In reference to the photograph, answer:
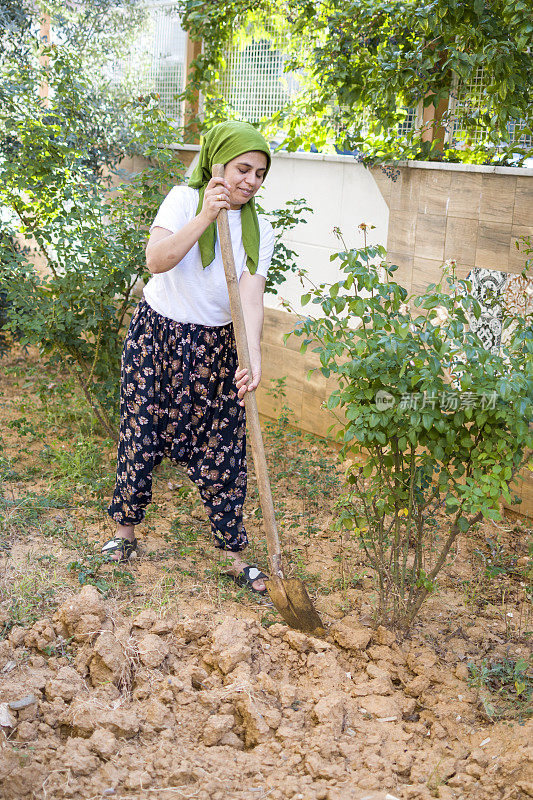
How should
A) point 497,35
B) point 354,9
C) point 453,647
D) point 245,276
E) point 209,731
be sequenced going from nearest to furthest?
1. point 209,731
2. point 453,647
3. point 245,276
4. point 497,35
5. point 354,9

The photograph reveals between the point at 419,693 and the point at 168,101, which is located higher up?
the point at 168,101

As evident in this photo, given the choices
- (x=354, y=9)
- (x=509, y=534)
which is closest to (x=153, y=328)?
(x=509, y=534)

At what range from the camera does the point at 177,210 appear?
2.86 m

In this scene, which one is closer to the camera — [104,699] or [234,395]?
[104,699]

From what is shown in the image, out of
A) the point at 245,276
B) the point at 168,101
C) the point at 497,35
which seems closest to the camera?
the point at 245,276

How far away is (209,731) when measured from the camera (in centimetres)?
224

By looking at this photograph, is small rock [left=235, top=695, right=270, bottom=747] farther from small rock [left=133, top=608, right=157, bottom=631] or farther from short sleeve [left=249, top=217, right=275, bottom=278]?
short sleeve [left=249, top=217, right=275, bottom=278]

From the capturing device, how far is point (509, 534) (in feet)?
12.4

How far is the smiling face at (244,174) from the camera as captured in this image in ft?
9.06

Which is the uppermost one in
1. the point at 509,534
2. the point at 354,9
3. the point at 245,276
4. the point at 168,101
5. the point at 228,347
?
the point at 354,9

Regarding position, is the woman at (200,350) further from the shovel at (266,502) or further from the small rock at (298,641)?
the small rock at (298,641)

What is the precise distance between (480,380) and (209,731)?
4.31 feet

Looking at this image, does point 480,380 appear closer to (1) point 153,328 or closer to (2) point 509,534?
(1) point 153,328

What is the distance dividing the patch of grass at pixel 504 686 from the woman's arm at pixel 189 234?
69.1 inches
